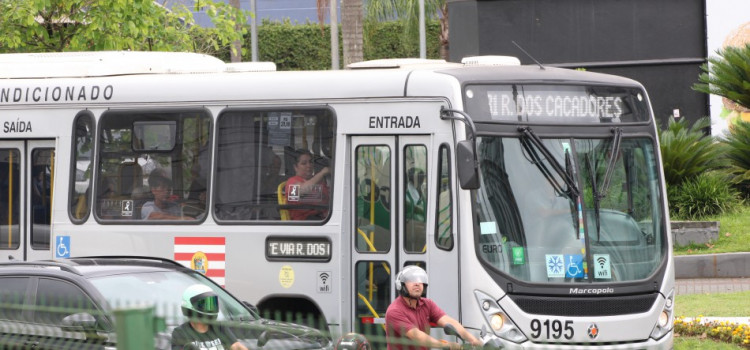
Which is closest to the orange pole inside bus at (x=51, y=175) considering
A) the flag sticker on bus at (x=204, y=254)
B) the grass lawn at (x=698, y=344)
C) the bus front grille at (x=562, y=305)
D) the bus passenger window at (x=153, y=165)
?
the bus passenger window at (x=153, y=165)

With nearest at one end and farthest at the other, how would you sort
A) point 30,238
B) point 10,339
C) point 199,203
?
point 10,339
point 199,203
point 30,238

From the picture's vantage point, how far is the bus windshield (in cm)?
1049

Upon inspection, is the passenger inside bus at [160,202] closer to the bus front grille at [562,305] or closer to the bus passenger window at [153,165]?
the bus passenger window at [153,165]

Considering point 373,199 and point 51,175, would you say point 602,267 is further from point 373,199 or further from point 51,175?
point 51,175

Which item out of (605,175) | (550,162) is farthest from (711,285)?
(550,162)

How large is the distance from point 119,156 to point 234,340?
587cm

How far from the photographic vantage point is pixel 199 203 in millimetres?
12117

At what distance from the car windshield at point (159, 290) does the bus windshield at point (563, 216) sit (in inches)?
90.6

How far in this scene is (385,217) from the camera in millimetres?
11195

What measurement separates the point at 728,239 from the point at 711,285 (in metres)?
2.17

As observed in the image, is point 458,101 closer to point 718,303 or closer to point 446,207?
point 446,207

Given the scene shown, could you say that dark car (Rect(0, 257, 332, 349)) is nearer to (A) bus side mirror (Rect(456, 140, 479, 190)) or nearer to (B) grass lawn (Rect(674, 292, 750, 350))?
(A) bus side mirror (Rect(456, 140, 479, 190))

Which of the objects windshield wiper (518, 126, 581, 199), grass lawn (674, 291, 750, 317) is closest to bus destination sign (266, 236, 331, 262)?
windshield wiper (518, 126, 581, 199)

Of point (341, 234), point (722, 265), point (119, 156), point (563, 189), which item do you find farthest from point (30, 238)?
point (722, 265)
